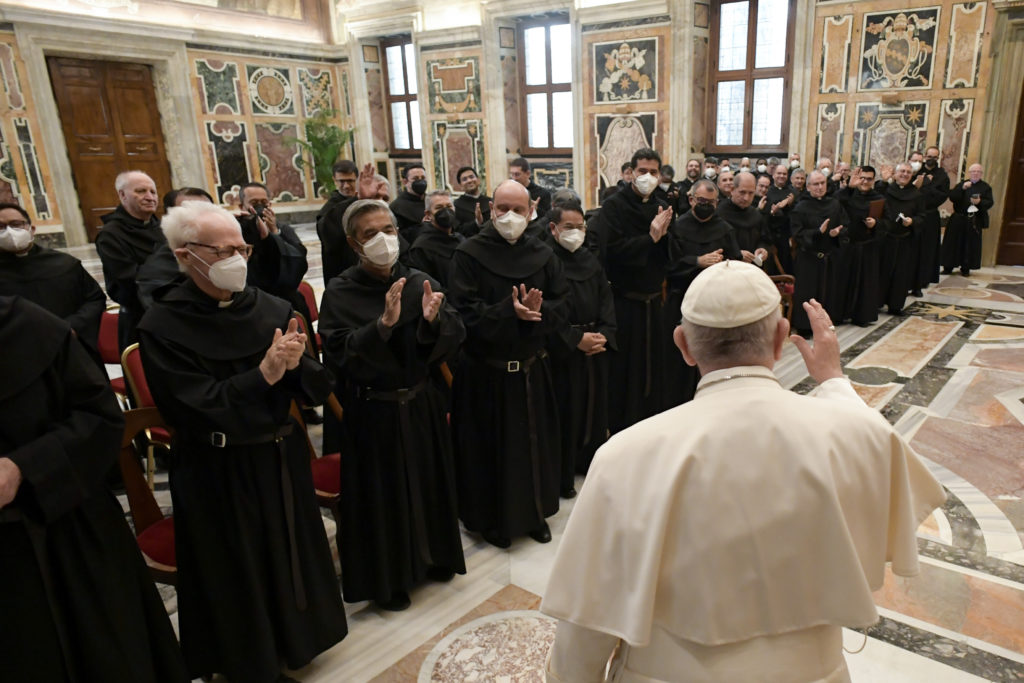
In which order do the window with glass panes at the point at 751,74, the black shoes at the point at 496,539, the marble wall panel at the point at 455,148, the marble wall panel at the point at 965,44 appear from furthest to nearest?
the marble wall panel at the point at 455,148, the window with glass panes at the point at 751,74, the marble wall panel at the point at 965,44, the black shoes at the point at 496,539

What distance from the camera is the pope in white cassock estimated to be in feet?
4.03

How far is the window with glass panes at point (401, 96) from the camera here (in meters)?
14.4

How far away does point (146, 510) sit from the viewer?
2682mm

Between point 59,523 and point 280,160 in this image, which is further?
point 280,160

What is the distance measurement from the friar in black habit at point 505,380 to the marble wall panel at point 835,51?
8.46 m

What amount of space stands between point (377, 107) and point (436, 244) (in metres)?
11.6

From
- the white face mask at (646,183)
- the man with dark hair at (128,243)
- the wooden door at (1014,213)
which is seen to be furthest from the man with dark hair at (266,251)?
the wooden door at (1014,213)

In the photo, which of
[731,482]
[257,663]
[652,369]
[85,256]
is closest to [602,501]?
[731,482]

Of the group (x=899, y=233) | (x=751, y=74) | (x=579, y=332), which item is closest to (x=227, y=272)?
(x=579, y=332)

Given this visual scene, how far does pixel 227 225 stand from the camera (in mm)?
2307

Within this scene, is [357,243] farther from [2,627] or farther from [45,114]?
[45,114]

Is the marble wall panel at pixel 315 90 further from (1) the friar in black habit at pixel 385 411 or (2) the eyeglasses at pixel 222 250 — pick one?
(2) the eyeglasses at pixel 222 250

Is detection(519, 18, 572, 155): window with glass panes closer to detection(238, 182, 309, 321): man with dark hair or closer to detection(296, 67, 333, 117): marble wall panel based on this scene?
detection(296, 67, 333, 117): marble wall panel

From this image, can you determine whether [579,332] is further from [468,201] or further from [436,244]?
[468,201]
